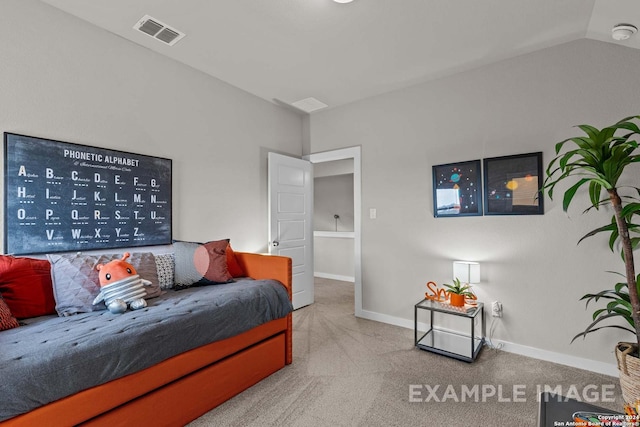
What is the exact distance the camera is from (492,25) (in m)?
2.24

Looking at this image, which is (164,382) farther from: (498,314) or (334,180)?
(334,180)

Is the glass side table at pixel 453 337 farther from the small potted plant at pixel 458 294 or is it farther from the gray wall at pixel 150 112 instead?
the gray wall at pixel 150 112

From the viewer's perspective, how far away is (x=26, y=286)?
5.70ft

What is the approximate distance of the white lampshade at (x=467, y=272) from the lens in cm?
265

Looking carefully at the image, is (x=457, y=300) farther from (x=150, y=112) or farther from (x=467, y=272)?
(x=150, y=112)

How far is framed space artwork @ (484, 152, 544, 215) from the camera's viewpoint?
254cm

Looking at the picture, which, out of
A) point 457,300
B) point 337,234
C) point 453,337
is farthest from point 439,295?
point 337,234

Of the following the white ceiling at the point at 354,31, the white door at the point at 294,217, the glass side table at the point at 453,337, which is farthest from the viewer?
the white door at the point at 294,217

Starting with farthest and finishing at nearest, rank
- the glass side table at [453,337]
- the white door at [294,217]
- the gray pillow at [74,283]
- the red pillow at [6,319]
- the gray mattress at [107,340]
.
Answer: the white door at [294,217] → the glass side table at [453,337] → the gray pillow at [74,283] → the red pillow at [6,319] → the gray mattress at [107,340]

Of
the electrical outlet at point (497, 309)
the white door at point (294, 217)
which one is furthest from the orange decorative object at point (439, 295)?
the white door at point (294, 217)

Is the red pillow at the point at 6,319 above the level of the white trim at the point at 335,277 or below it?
above

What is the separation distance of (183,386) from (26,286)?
42.3 inches

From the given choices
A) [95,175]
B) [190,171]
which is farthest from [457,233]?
[95,175]

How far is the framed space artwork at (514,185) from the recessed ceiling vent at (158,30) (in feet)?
9.36
